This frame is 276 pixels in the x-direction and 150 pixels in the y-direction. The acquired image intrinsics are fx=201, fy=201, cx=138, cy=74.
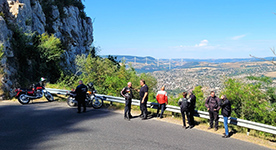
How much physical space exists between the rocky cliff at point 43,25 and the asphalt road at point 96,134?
896 centimetres

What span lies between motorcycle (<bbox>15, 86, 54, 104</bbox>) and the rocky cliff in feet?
13.5

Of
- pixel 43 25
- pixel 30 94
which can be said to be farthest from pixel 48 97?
pixel 43 25

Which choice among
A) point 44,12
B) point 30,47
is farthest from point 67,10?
point 30,47

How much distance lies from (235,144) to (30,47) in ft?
66.1

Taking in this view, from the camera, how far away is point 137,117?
945cm

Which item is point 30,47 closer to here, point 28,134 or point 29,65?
point 29,65

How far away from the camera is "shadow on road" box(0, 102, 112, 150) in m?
6.16

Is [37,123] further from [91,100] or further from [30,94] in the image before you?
[30,94]

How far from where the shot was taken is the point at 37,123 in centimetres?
793

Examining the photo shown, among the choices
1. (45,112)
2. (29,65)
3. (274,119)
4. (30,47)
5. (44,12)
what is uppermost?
(44,12)

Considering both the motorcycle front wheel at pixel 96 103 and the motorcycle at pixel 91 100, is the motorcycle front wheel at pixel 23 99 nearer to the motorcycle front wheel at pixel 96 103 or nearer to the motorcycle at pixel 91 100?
the motorcycle at pixel 91 100

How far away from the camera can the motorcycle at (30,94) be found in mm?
11797

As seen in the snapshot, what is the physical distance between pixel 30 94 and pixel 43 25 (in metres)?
19.3

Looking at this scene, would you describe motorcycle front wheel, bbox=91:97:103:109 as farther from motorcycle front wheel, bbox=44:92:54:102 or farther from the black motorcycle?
motorcycle front wheel, bbox=44:92:54:102
